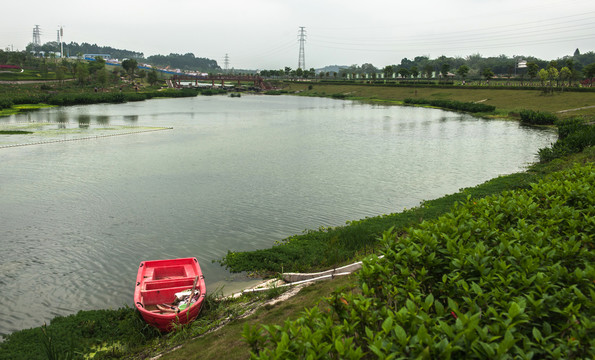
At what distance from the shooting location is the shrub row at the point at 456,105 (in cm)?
6581

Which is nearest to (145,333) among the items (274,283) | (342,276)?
(274,283)

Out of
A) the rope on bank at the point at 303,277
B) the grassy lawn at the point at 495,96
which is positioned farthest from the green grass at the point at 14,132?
the grassy lawn at the point at 495,96

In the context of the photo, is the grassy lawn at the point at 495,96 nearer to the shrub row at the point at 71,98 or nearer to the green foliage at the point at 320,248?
the green foliage at the point at 320,248

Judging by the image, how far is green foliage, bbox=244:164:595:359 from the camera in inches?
176

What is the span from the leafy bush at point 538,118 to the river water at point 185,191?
560 centimetres

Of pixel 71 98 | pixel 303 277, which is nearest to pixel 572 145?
pixel 303 277

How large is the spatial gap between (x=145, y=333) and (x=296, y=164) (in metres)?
20.0

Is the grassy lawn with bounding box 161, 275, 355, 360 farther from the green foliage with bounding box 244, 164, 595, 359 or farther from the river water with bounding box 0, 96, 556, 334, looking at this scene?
the river water with bounding box 0, 96, 556, 334

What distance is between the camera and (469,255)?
6207 millimetres

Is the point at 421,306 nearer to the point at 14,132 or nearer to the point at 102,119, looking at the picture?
the point at 14,132

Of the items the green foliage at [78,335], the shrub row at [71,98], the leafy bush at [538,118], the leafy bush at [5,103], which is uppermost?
the shrub row at [71,98]

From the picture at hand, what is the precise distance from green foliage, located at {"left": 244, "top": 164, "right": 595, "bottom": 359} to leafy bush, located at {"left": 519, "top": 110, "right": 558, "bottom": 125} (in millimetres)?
48841

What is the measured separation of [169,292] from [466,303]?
810 cm

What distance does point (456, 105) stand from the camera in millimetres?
73375
